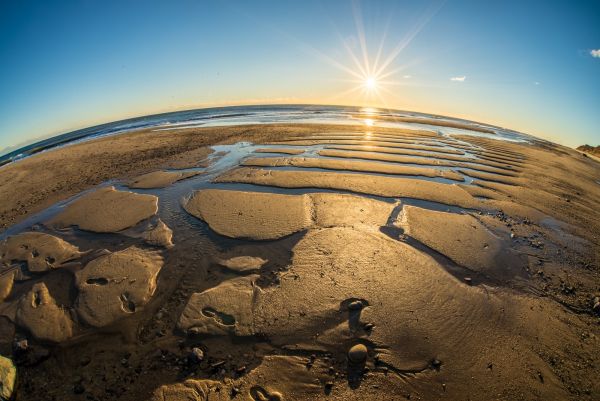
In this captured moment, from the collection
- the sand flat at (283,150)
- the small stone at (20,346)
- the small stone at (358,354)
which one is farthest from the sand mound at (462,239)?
the sand flat at (283,150)

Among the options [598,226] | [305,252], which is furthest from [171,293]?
[598,226]

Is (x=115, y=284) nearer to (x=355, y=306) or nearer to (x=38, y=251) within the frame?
(x=38, y=251)

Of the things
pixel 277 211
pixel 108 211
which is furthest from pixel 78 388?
pixel 108 211

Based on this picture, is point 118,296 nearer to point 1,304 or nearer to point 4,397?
point 4,397

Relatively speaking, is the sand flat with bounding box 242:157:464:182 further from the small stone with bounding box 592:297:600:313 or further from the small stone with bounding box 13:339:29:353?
the small stone with bounding box 13:339:29:353

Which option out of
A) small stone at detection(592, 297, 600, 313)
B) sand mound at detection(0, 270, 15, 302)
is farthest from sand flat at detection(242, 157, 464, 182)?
sand mound at detection(0, 270, 15, 302)

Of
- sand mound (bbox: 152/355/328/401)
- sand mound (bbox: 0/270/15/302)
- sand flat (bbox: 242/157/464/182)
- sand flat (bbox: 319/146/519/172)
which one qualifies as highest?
sand flat (bbox: 319/146/519/172)

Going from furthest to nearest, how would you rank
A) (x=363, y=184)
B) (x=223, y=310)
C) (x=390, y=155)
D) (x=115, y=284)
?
(x=390, y=155) → (x=363, y=184) → (x=115, y=284) → (x=223, y=310)
